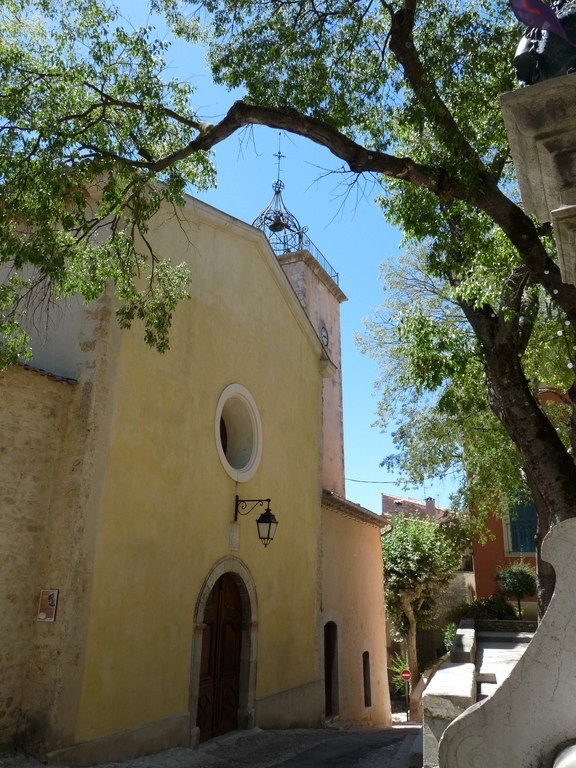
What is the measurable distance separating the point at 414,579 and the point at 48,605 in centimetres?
1609

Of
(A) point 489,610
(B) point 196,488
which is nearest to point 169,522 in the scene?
(B) point 196,488

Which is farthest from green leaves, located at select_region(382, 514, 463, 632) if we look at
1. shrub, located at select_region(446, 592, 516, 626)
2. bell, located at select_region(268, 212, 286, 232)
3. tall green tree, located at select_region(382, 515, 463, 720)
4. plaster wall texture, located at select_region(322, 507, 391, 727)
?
bell, located at select_region(268, 212, 286, 232)

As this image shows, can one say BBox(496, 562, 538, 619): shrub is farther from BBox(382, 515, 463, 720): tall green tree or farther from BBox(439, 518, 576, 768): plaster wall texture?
BBox(439, 518, 576, 768): plaster wall texture

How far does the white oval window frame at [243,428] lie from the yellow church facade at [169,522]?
0.03 meters

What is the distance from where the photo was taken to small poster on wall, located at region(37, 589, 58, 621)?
6910mm

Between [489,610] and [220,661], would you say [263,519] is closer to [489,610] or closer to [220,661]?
[220,661]

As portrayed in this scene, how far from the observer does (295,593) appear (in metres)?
11.9

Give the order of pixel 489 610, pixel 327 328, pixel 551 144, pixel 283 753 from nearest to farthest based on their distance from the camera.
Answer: pixel 551 144
pixel 283 753
pixel 489 610
pixel 327 328

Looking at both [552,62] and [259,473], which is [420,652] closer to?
[259,473]

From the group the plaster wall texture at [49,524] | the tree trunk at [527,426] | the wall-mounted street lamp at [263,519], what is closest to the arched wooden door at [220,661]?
the wall-mounted street lamp at [263,519]

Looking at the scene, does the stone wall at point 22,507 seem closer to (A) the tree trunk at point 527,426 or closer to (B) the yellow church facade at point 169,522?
(B) the yellow church facade at point 169,522

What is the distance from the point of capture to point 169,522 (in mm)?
8656

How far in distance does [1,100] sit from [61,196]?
1015 millimetres

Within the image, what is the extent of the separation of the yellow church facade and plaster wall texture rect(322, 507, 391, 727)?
1.88 ft
